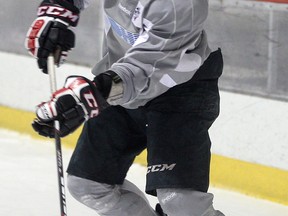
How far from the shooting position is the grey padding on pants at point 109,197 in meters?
2.59

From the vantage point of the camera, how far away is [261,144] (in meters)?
3.55

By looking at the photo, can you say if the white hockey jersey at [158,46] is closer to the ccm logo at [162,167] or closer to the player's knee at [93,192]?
the ccm logo at [162,167]

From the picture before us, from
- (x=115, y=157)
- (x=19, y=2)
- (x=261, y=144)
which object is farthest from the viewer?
(x=19, y=2)

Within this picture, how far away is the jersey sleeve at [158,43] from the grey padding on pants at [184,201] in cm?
31

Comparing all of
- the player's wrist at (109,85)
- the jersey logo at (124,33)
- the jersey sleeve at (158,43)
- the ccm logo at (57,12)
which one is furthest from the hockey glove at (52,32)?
the player's wrist at (109,85)

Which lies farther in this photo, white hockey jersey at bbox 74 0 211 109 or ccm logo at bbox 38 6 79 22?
ccm logo at bbox 38 6 79 22

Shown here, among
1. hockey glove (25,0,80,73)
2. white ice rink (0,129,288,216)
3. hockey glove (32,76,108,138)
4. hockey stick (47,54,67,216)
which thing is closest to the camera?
hockey glove (32,76,108,138)

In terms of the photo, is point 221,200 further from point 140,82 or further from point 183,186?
point 140,82

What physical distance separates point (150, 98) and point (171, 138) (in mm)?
125

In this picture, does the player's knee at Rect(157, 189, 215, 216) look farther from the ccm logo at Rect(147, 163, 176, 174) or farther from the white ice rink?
the white ice rink

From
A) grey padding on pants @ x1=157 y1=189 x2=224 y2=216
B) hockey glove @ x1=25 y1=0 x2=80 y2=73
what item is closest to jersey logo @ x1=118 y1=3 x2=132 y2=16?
hockey glove @ x1=25 y1=0 x2=80 y2=73

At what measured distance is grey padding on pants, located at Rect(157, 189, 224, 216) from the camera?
7.89 ft

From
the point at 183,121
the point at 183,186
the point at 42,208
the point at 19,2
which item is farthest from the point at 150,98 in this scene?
the point at 19,2

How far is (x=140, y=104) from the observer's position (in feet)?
7.93
